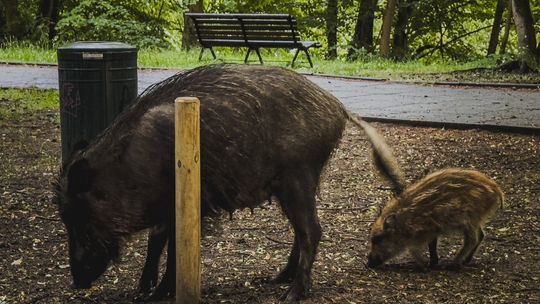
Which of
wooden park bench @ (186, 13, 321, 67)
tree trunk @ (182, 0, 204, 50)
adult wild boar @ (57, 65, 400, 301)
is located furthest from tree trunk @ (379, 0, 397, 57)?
adult wild boar @ (57, 65, 400, 301)

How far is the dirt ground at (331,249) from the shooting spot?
5184mm

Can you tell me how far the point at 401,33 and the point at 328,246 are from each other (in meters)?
23.2

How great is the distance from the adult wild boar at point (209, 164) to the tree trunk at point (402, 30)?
21544mm

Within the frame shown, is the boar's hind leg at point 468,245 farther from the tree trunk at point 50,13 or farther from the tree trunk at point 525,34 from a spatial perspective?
the tree trunk at point 50,13

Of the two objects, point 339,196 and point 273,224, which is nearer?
point 273,224

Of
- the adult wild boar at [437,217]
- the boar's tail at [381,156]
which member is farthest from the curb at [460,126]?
the boar's tail at [381,156]

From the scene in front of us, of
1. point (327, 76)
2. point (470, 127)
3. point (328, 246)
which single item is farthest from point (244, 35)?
point (328, 246)

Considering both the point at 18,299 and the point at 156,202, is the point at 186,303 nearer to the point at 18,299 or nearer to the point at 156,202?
the point at 156,202

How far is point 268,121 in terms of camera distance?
4.90 m

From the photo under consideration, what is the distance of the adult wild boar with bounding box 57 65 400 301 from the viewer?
188 inches

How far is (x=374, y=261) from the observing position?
5750 millimetres

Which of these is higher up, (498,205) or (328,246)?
(498,205)

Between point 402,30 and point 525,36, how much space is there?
10914 millimetres

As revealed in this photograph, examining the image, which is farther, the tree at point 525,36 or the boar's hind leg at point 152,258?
the tree at point 525,36
